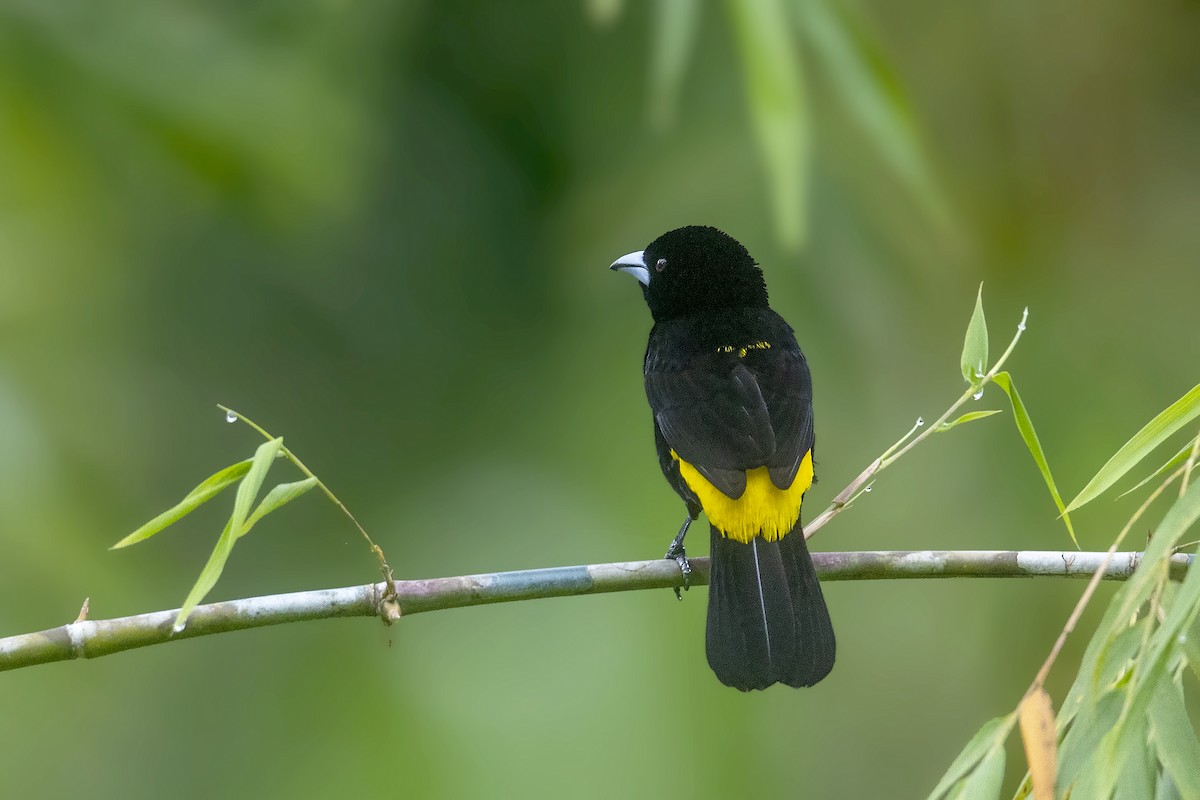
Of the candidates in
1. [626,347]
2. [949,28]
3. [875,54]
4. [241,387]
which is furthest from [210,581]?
[241,387]

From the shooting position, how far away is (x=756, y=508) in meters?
2.93

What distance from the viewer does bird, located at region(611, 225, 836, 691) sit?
2756 mm

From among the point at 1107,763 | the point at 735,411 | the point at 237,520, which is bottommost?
the point at 1107,763

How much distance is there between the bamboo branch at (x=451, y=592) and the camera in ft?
6.68

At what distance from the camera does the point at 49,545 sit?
3777 mm

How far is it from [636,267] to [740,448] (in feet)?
3.91

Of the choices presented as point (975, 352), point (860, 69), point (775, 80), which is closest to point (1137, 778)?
point (975, 352)

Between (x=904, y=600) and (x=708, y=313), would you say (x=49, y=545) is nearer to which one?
(x=708, y=313)

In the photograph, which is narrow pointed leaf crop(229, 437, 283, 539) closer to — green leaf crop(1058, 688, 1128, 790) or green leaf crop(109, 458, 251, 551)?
green leaf crop(109, 458, 251, 551)

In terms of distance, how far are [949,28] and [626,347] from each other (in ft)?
6.12

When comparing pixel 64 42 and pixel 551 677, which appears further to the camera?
pixel 551 677

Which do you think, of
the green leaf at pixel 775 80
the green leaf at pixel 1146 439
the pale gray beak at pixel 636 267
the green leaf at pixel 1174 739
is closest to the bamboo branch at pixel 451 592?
the green leaf at pixel 1146 439

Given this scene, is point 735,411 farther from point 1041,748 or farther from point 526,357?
point 526,357

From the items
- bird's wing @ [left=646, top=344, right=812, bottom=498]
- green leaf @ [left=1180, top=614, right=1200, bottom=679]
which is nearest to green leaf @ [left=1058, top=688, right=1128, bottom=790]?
green leaf @ [left=1180, top=614, right=1200, bottom=679]
